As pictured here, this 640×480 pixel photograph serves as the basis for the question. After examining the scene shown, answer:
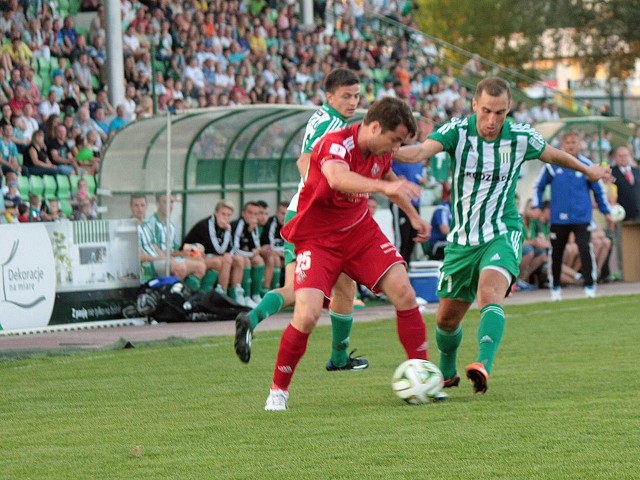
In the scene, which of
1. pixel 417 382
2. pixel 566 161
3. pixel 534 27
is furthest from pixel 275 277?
pixel 534 27

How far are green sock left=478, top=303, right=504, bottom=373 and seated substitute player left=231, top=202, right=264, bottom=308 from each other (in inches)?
351

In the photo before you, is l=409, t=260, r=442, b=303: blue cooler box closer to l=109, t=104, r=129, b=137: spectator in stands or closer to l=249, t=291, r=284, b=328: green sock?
l=109, t=104, r=129, b=137: spectator in stands

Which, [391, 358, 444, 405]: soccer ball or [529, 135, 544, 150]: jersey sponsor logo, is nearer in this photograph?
[391, 358, 444, 405]: soccer ball

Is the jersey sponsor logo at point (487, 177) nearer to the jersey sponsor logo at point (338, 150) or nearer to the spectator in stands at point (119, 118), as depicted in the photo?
the jersey sponsor logo at point (338, 150)

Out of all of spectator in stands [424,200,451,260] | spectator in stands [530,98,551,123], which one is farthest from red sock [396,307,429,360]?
spectator in stands [530,98,551,123]

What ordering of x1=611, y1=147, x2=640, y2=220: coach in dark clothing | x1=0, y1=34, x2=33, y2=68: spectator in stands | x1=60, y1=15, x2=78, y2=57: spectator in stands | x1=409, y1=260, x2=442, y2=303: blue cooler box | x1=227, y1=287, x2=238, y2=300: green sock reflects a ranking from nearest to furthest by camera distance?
x1=227, y1=287, x2=238, y2=300: green sock → x1=409, y1=260, x2=442, y2=303: blue cooler box → x1=0, y1=34, x2=33, y2=68: spectator in stands → x1=611, y1=147, x2=640, y2=220: coach in dark clothing → x1=60, y1=15, x2=78, y2=57: spectator in stands

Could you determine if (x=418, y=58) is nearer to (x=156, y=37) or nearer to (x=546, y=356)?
(x=156, y=37)

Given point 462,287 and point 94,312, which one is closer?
point 462,287

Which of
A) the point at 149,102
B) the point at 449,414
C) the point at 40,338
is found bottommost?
the point at 40,338

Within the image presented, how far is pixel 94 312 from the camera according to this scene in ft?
51.2

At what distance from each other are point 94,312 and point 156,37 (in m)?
9.57

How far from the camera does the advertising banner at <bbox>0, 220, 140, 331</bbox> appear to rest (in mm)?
14523

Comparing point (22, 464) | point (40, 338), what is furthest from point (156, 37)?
point (22, 464)

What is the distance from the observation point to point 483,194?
8695 mm
